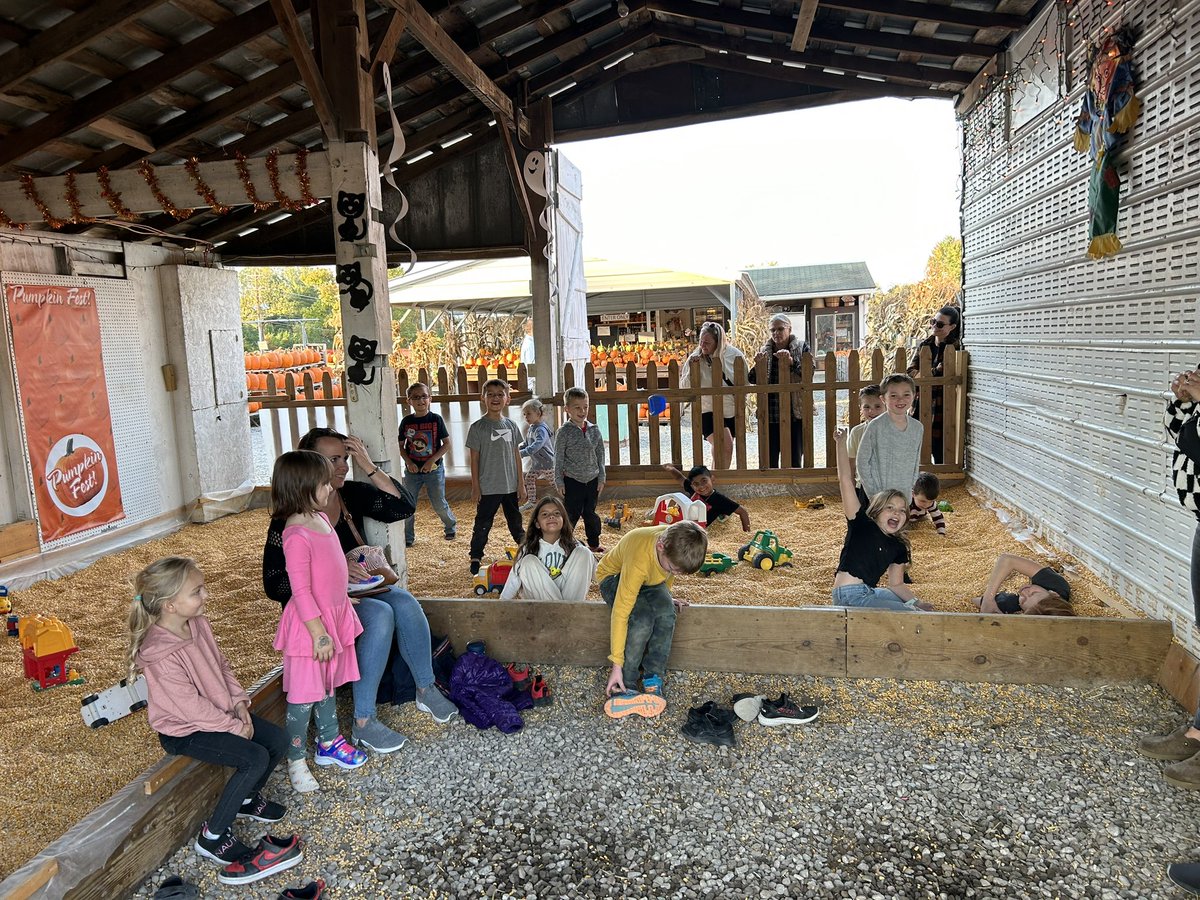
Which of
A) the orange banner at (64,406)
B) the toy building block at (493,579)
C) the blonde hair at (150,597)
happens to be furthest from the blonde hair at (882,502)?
the orange banner at (64,406)

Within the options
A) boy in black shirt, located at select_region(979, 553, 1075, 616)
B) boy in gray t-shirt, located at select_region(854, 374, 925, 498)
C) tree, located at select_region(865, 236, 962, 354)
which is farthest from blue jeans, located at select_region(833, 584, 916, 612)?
tree, located at select_region(865, 236, 962, 354)

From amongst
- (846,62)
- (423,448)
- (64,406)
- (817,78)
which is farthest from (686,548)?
(817,78)

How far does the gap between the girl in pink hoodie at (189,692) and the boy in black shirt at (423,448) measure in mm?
4025

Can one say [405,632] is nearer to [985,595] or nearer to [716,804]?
[716,804]

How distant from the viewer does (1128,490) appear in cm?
444

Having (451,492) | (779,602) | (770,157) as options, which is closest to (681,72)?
(451,492)

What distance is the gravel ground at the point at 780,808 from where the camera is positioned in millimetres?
2559

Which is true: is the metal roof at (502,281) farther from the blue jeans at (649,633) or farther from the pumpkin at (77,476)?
the blue jeans at (649,633)

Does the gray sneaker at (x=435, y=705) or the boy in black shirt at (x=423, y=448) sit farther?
the boy in black shirt at (x=423, y=448)

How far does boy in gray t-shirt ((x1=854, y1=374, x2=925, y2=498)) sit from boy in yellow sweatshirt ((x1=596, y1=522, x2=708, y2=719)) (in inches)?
62.7

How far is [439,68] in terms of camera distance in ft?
25.5

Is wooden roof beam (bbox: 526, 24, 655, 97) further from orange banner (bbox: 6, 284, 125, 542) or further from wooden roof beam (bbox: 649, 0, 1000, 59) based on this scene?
orange banner (bbox: 6, 284, 125, 542)

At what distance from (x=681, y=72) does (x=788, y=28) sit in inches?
82.5

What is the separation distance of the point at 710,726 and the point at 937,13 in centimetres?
601
